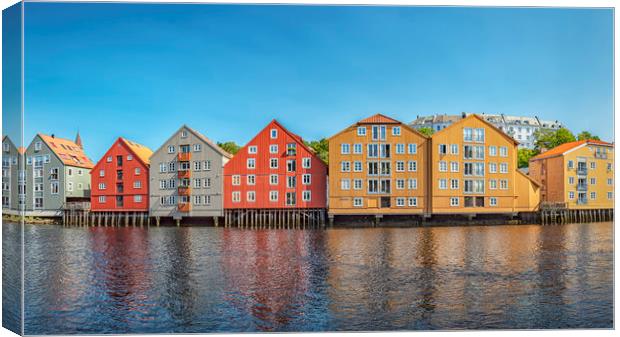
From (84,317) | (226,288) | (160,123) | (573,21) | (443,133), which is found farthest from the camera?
(443,133)

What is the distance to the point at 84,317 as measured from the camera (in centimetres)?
→ 888

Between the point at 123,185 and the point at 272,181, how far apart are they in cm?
737

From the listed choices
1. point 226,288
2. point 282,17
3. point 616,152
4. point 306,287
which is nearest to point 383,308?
point 306,287

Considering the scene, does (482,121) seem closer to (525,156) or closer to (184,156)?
(525,156)

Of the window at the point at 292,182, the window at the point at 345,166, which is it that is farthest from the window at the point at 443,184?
the window at the point at 292,182

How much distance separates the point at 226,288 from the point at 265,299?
131 cm

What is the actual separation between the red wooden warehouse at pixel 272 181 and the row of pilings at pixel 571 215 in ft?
34.9

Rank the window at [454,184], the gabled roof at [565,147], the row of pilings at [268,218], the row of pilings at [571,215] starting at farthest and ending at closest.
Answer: the row of pilings at [268,218] → the window at [454,184] → the row of pilings at [571,215] → the gabled roof at [565,147]

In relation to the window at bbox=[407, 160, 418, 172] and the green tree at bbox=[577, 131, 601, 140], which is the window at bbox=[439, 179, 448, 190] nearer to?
the window at bbox=[407, 160, 418, 172]

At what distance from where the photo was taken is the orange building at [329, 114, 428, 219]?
63.9 ft

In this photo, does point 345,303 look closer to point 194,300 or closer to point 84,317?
point 194,300

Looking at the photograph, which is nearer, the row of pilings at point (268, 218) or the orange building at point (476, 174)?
the orange building at point (476, 174)

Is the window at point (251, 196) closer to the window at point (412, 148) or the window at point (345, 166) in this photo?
the window at point (345, 166)

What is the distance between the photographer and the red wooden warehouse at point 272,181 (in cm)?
2481
